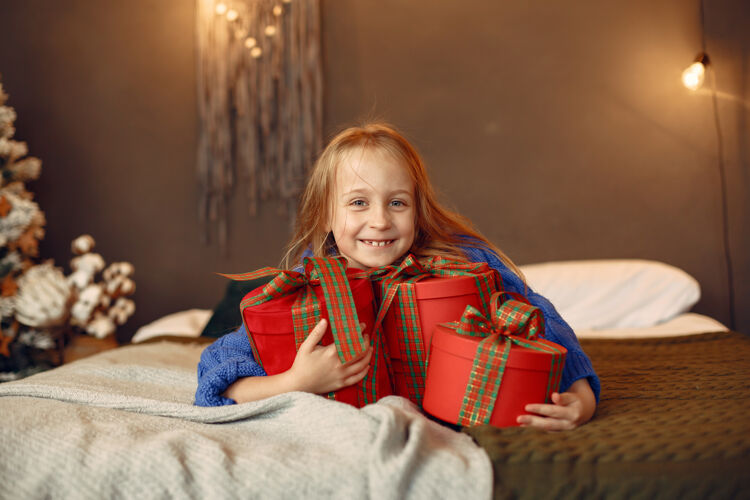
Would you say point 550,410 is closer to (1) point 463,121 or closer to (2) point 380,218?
(2) point 380,218

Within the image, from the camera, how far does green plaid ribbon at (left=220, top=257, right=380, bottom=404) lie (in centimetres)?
92

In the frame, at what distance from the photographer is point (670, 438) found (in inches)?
31.0

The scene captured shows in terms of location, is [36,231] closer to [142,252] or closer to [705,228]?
[142,252]

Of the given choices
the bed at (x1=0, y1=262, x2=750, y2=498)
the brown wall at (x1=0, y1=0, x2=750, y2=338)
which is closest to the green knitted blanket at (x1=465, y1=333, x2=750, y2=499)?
the bed at (x1=0, y1=262, x2=750, y2=498)

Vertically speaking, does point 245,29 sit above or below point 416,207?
above

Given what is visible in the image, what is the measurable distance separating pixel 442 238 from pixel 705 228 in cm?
191

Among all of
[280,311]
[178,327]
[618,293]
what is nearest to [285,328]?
[280,311]

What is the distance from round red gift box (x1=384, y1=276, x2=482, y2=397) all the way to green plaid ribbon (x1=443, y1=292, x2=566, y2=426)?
0.07 meters

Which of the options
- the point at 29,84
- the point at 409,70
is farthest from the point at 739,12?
the point at 29,84

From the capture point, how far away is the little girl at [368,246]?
92cm

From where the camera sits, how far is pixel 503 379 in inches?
33.8

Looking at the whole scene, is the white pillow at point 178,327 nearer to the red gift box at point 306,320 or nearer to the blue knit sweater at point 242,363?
the blue knit sweater at point 242,363

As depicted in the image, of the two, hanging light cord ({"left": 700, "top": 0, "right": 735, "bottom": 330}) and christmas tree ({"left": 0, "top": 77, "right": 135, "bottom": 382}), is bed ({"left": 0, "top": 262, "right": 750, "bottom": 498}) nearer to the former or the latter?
christmas tree ({"left": 0, "top": 77, "right": 135, "bottom": 382})

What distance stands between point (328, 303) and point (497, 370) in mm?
277
